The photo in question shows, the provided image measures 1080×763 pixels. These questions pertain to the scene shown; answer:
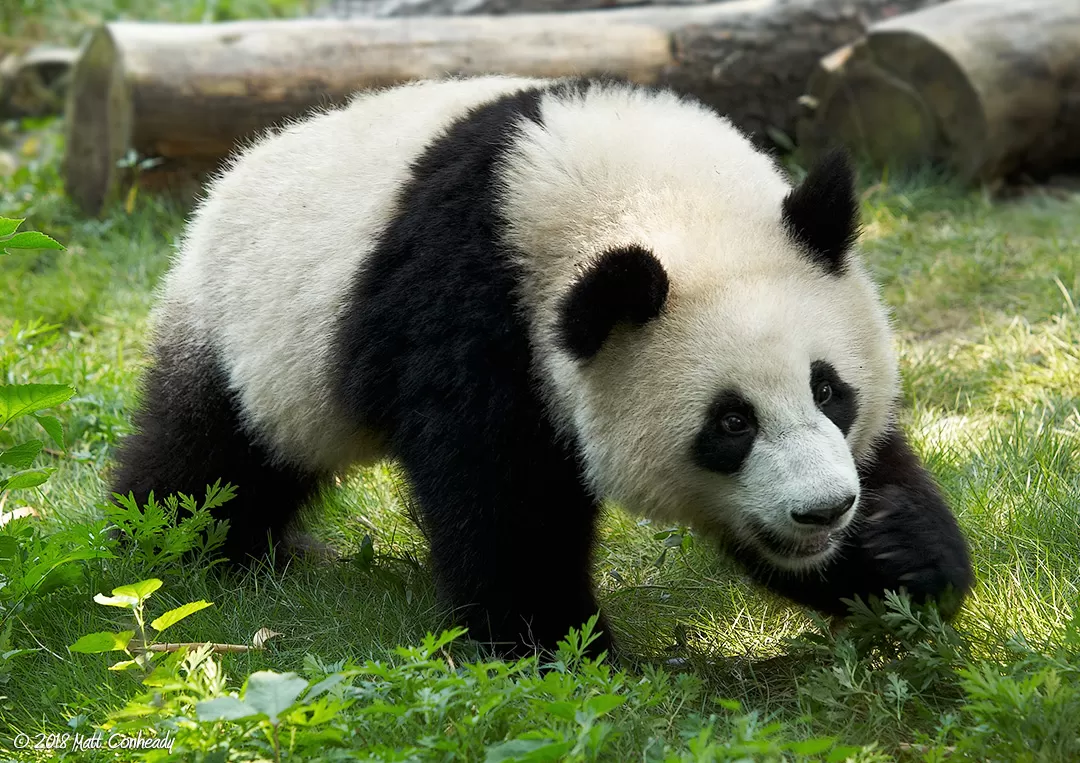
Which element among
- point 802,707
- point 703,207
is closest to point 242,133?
point 703,207

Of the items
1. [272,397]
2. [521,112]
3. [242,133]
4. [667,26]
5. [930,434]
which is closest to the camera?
[521,112]

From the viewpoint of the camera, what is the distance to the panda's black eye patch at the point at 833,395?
3.51 m

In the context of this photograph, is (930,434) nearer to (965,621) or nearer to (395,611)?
(965,621)

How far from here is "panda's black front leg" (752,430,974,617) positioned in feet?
11.9

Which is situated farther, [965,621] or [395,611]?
[395,611]

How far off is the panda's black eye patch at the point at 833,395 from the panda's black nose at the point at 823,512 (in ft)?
1.20

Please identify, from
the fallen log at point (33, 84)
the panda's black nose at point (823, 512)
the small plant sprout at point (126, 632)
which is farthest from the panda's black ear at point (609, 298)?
the fallen log at point (33, 84)

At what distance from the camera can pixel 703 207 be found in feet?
12.2

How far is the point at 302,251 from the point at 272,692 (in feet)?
5.99

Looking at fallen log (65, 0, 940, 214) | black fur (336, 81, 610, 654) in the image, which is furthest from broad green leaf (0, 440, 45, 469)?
fallen log (65, 0, 940, 214)

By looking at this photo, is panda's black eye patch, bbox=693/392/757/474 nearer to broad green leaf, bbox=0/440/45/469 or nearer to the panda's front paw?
the panda's front paw

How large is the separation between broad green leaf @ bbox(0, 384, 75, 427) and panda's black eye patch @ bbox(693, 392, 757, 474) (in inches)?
77.1

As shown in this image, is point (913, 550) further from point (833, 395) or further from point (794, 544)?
point (833, 395)

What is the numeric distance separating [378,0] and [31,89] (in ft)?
13.1
